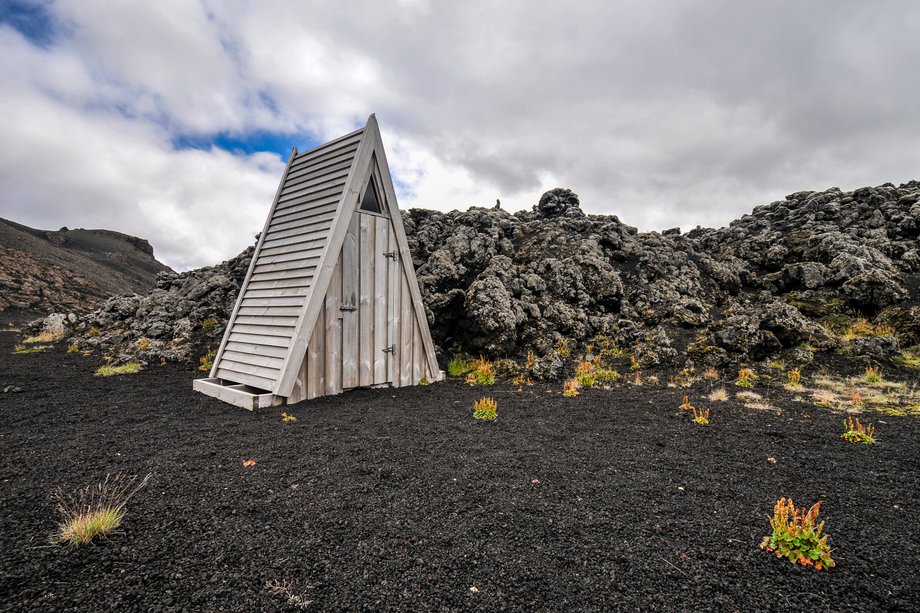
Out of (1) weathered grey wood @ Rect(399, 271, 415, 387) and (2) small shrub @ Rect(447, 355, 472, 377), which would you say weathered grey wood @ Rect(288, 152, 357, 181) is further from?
(2) small shrub @ Rect(447, 355, 472, 377)

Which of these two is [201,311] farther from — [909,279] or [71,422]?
[909,279]

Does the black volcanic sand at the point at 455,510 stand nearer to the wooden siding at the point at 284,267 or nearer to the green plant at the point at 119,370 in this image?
the wooden siding at the point at 284,267

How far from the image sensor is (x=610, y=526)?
334 cm

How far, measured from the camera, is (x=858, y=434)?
525 cm

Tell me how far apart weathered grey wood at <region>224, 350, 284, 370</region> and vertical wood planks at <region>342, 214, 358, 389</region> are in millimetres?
1209

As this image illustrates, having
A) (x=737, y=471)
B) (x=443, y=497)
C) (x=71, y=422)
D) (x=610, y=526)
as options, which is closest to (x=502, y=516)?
(x=443, y=497)

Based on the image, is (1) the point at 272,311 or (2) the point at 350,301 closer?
(1) the point at 272,311

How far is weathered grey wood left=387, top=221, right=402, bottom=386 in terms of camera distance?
8773 mm

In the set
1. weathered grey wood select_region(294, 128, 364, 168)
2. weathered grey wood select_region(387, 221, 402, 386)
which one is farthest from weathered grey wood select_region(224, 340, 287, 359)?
weathered grey wood select_region(294, 128, 364, 168)

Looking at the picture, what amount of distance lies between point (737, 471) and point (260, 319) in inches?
320

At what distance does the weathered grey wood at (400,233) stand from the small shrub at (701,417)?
538 cm

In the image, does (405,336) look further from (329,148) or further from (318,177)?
(329,148)

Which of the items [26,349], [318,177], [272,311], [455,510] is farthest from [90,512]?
[26,349]

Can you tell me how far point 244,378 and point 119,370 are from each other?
4.72 meters
